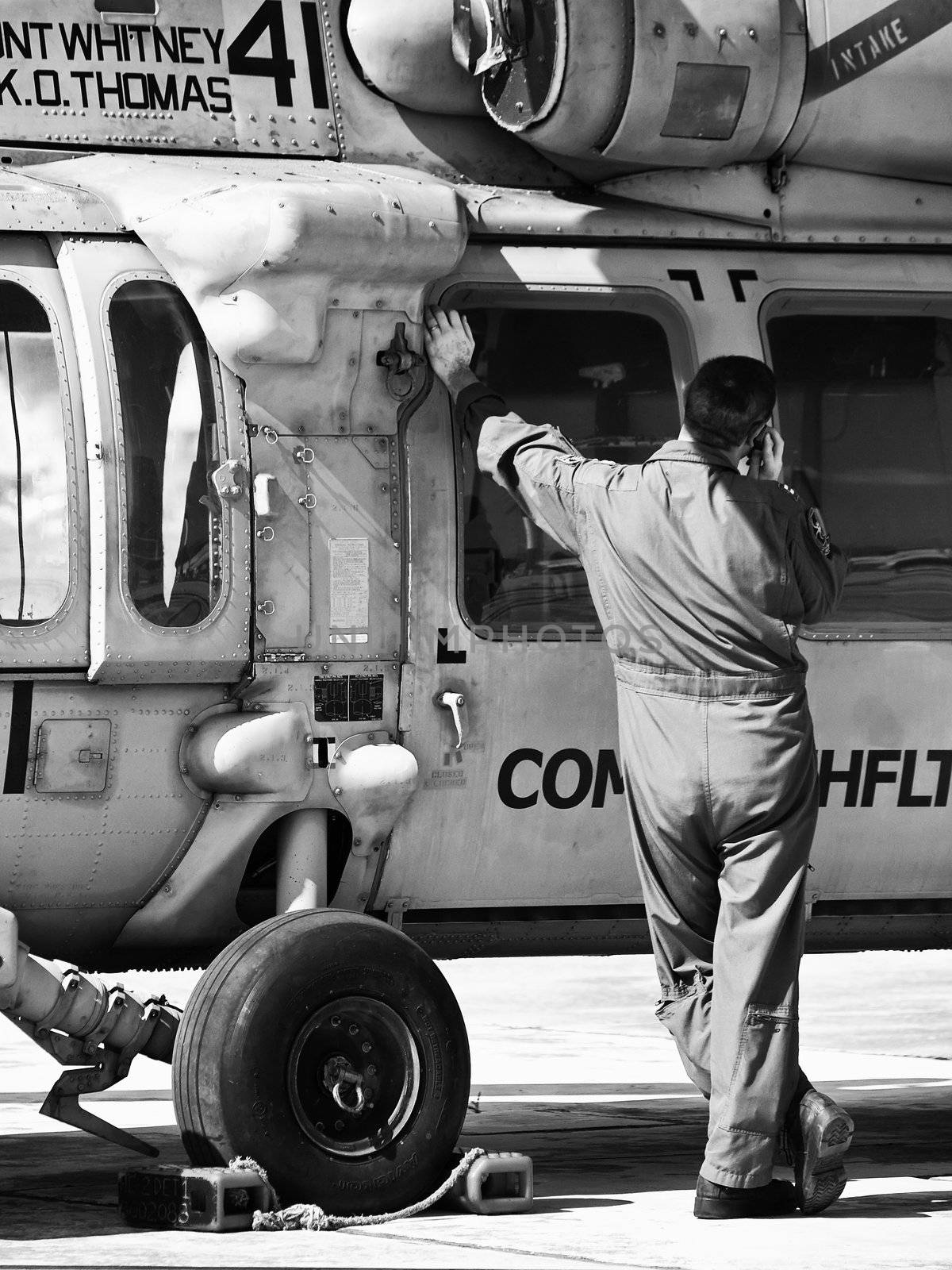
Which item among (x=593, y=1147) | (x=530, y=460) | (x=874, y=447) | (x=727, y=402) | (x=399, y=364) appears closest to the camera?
(x=727, y=402)

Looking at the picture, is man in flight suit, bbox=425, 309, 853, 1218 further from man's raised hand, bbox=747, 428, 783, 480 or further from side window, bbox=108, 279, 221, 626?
side window, bbox=108, 279, 221, 626

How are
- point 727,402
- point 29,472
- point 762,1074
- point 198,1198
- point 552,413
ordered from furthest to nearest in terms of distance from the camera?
1. point 552,413
2. point 727,402
3. point 29,472
4. point 762,1074
5. point 198,1198

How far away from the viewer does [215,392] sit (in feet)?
19.7

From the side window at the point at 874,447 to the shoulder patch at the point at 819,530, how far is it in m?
0.62

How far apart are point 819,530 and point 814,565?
0.11 meters

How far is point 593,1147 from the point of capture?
26.4 ft

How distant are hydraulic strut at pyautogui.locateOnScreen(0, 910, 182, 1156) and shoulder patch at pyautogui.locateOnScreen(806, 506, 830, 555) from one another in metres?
2.25

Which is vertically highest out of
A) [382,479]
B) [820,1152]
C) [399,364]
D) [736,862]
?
[399,364]

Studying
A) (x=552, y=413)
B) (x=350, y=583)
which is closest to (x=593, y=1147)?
(x=350, y=583)

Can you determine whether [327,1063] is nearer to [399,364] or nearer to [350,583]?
[350,583]

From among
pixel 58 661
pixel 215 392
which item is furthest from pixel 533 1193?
pixel 215 392

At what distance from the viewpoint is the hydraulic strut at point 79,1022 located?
5523 mm

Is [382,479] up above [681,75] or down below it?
below

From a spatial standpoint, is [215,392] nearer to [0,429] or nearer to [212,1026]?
[0,429]
